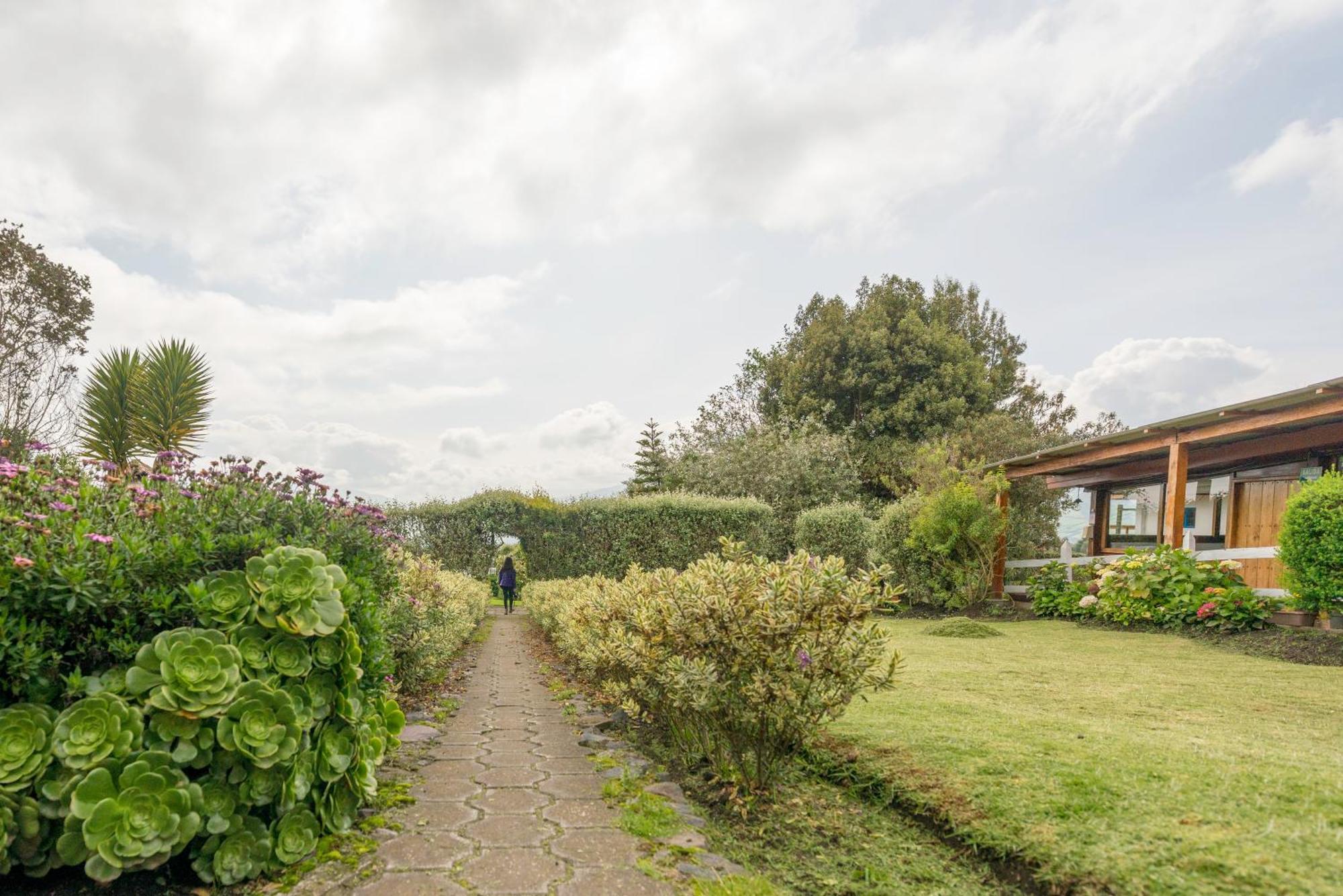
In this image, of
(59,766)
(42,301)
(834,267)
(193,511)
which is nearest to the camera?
(59,766)

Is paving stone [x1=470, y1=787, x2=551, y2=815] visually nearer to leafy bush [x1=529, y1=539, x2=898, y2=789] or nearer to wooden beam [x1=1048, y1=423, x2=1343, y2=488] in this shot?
leafy bush [x1=529, y1=539, x2=898, y2=789]

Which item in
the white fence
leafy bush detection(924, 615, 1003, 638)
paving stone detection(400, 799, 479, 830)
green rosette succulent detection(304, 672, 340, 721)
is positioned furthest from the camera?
leafy bush detection(924, 615, 1003, 638)

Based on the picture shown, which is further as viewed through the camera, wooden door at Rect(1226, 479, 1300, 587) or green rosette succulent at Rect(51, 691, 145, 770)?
wooden door at Rect(1226, 479, 1300, 587)

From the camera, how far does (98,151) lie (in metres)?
8.81

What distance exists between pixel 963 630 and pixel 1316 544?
4024mm

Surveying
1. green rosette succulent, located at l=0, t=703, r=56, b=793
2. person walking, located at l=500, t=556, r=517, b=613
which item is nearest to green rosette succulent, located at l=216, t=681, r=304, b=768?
green rosette succulent, located at l=0, t=703, r=56, b=793

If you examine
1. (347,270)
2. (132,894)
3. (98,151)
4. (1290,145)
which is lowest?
(132,894)

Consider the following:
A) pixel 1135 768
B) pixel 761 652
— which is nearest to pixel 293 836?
pixel 761 652

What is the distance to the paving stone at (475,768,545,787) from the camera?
3.47 meters

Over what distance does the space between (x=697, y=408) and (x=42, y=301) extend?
65.5 feet

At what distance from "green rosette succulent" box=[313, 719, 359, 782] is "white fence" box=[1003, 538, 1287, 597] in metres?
11.0

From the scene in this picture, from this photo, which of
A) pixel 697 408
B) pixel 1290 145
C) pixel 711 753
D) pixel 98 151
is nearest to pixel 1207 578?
pixel 1290 145

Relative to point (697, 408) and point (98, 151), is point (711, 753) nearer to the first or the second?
point (98, 151)

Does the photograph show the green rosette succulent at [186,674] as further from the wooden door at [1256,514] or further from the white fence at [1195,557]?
the wooden door at [1256,514]
